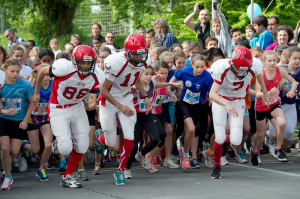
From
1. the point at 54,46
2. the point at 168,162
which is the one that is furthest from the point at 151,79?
the point at 54,46

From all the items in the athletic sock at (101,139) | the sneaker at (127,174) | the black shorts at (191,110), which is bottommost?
the sneaker at (127,174)

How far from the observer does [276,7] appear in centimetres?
1914

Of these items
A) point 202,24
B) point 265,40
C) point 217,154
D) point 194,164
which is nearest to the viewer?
point 217,154

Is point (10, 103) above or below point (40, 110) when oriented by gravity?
above

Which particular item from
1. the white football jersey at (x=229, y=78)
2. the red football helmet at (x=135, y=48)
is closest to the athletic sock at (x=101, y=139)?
the red football helmet at (x=135, y=48)

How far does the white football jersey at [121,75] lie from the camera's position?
661cm

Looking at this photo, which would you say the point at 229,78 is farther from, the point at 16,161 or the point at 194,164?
the point at 16,161

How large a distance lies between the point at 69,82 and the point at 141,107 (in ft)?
4.87

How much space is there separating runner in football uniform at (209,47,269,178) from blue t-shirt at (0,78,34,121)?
2761mm

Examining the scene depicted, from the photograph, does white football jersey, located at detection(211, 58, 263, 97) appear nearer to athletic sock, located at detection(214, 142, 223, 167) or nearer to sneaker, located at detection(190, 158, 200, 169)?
athletic sock, located at detection(214, 142, 223, 167)

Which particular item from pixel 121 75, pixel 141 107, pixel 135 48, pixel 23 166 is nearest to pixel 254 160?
pixel 141 107

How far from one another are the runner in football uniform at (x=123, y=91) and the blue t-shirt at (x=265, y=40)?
4.39 m

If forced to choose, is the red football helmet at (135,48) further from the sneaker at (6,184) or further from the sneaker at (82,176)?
the sneaker at (6,184)

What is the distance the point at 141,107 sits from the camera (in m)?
7.53
